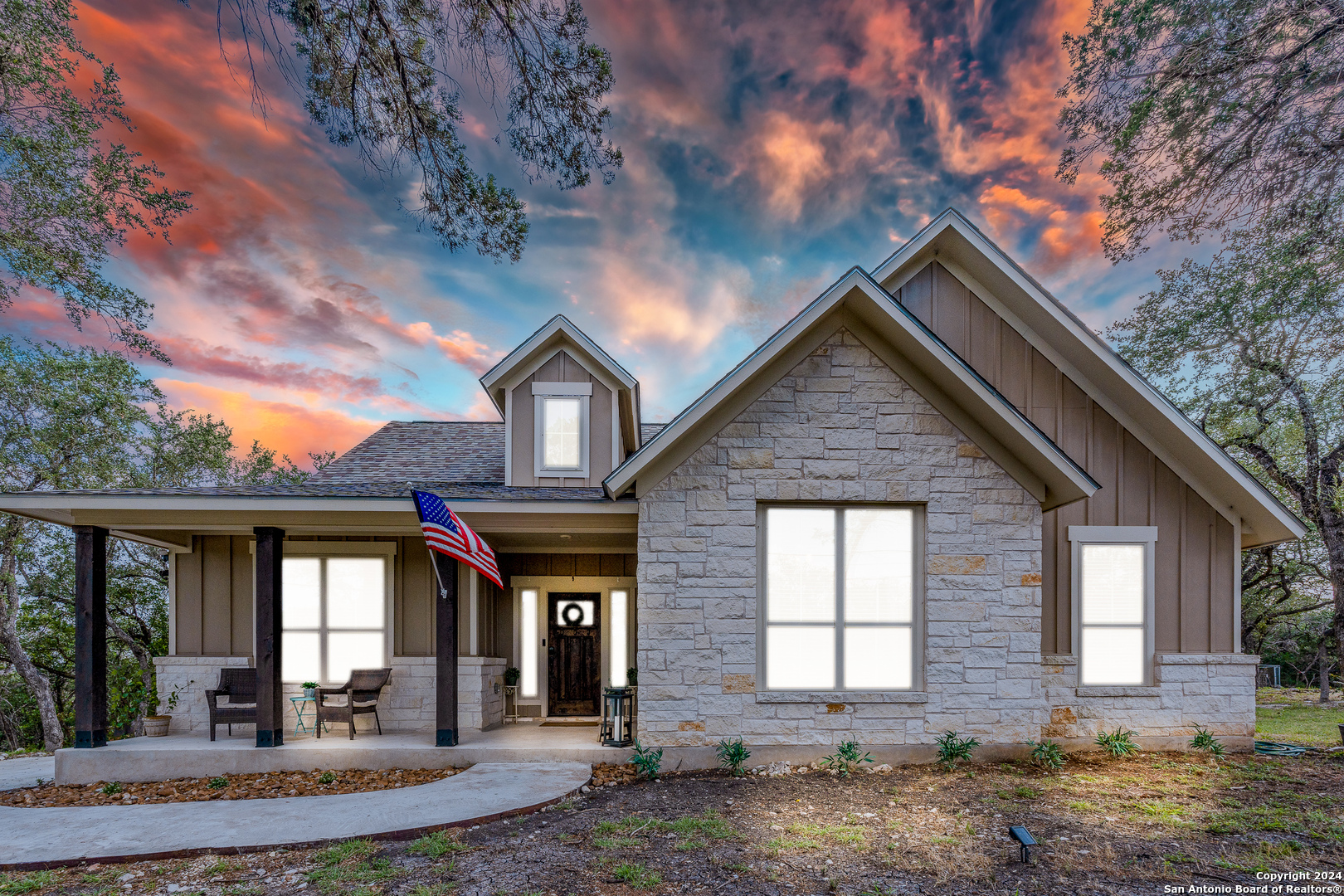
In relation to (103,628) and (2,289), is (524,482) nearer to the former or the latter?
(103,628)

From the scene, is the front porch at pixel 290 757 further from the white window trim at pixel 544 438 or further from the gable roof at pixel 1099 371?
the gable roof at pixel 1099 371

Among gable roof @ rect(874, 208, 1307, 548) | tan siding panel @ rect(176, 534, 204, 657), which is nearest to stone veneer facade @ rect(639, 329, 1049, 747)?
gable roof @ rect(874, 208, 1307, 548)

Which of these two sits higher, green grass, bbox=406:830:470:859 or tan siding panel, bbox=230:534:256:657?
tan siding panel, bbox=230:534:256:657

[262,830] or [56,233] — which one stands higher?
[56,233]

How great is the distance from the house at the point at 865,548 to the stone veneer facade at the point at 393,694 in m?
0.04

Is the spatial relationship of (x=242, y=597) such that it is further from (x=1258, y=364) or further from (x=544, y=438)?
(x=1258, y=364)

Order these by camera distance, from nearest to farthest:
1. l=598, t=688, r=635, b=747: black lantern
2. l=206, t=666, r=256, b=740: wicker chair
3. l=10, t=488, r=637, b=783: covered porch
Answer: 1. l=10, t=488, r=637, b=783: covered porch
2. l=598, t=688, r=635, b=747: black lantern
3. l=206, t=666, r=256, b=740: wicker chair

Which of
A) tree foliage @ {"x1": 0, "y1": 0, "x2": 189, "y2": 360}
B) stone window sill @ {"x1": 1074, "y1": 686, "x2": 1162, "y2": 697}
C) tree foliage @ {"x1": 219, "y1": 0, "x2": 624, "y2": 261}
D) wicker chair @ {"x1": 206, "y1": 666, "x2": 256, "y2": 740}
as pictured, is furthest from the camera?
tree foliage @ {"x1": 0, "y1": 0, "x2": 189, "y2": 360}

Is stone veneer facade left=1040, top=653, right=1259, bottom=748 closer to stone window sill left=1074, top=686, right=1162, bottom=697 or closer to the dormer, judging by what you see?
stone window sill left=1074, top=686, right=1162, bottom=697

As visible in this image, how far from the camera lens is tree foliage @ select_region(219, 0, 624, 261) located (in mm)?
4562

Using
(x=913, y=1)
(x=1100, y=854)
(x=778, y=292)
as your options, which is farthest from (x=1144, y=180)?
(x=778, y=292)

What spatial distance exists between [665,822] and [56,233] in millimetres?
13943

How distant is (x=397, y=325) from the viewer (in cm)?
1476

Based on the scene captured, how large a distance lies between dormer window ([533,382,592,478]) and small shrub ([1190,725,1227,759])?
8111 mm
